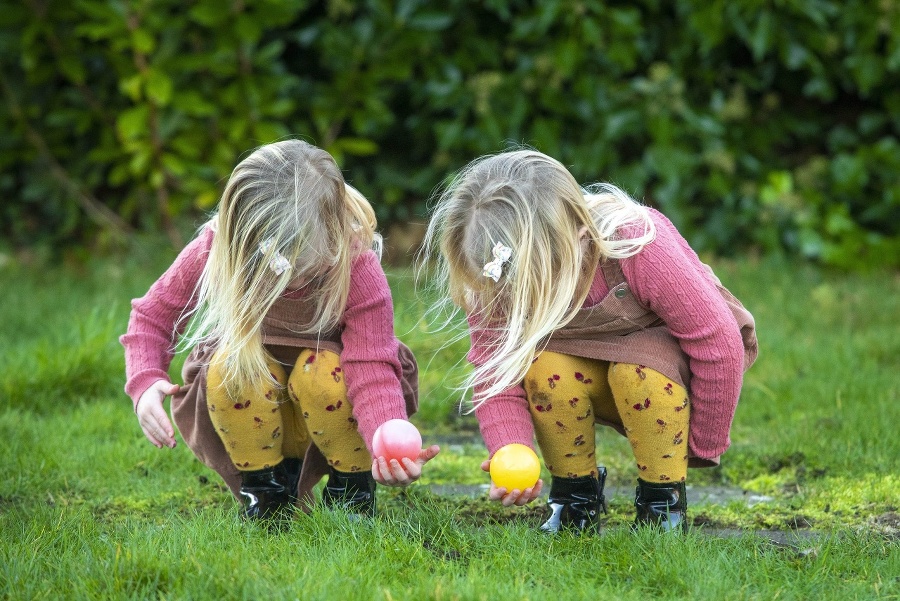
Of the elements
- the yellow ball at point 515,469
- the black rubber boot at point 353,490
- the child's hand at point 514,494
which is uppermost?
the yellow ball at point 515,469

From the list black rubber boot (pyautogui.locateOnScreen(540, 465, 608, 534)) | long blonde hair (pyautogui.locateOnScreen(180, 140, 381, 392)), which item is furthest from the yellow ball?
long blonde hair (pyautogui.locateOnScreen(180, 140, 381, 392))

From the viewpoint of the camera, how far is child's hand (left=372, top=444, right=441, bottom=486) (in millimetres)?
2156

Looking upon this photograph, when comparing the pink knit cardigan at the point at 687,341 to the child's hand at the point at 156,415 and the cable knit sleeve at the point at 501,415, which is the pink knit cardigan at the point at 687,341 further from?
the child's hand at the point at 156,415

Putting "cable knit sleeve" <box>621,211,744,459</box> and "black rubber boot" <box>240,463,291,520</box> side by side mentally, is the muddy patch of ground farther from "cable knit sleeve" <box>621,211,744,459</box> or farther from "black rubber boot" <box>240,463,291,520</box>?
"black rubber boot" <box>240,463,291,520</box>

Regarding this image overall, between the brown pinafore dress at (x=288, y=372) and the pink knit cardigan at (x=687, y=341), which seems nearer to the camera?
the pink knit cardigan at (x=687, y=341)

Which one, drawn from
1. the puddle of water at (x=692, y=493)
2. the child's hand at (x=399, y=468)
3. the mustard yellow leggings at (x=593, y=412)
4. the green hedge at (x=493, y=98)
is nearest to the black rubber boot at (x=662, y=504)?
the mustard yellow leggings at (x=593, y=412)

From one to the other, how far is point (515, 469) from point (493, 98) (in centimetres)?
365

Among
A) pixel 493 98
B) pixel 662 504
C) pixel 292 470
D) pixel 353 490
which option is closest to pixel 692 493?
pixel 662 504

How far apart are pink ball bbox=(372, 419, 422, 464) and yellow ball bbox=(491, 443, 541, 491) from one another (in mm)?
171

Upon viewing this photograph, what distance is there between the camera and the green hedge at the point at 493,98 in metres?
5.32

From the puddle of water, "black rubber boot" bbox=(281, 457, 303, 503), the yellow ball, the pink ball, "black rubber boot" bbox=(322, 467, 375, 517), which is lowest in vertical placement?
the puddle of water

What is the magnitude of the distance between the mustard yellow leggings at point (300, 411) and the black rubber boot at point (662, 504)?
65 centimetres

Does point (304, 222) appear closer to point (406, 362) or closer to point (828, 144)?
point (406, 362)

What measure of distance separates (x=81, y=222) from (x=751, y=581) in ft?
16.9
